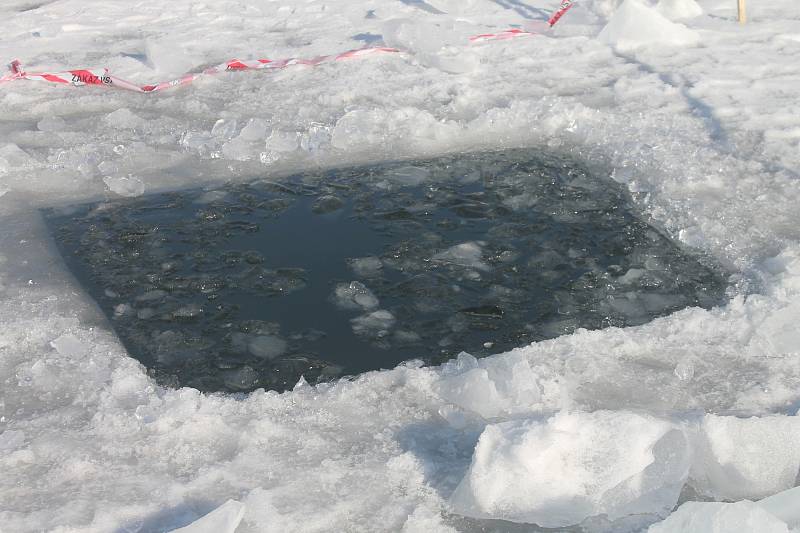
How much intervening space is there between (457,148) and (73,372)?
281cm

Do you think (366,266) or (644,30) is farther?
(644,30)

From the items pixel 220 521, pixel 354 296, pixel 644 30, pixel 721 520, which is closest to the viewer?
pixel 721 520

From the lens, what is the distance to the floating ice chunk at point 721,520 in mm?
2391

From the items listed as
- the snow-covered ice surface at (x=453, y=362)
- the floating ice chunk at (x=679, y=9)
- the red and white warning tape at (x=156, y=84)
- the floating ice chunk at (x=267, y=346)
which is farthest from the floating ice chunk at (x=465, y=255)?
the floating ice chunk at (x=679, y=9)

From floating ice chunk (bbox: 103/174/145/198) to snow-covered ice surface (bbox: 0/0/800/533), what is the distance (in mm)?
14

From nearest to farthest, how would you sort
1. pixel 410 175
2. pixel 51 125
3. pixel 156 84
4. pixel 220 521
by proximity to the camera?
1. pixel 220 521
2. pixel 410 175
3. pixel 51 125
4. pixel 156 84

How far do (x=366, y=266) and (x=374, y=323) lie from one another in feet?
1.62

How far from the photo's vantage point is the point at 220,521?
267 cm

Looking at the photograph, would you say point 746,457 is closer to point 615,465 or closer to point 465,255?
point 615,465

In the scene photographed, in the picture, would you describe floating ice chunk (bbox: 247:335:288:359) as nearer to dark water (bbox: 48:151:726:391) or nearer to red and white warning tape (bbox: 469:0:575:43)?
dark water (bbox: 48:151:726:391)

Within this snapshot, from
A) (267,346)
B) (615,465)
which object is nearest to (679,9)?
(267,346)

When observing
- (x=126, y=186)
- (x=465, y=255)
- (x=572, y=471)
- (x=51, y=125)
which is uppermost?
(x=572, y=471)

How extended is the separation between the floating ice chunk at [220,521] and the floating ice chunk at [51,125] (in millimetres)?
4423

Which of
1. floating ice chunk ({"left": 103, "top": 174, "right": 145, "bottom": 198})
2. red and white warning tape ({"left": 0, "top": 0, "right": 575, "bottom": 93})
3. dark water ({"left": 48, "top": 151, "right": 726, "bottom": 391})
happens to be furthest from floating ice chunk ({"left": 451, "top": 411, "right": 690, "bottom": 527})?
red and white warning tape ({"left": 0, "top": 0, "right": 575, "bottom": 93})
